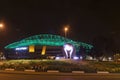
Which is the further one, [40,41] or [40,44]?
[40,41]

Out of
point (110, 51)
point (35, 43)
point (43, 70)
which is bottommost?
point (43, 70)

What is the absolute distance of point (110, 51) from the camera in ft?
312

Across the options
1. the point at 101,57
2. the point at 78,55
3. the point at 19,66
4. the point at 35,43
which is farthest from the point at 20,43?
the point at 19,66

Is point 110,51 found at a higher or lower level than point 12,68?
higher

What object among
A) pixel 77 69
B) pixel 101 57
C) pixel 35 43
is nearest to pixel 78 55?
pixel 101 57

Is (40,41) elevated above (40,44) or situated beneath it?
elevated above

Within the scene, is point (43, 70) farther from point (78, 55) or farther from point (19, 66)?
point (78, 55)

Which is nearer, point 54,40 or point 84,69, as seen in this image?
point 84,69

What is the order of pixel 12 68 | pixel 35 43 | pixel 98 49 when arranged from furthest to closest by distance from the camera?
pixel 35 43 < pixel 98 49 < pixel 12 68

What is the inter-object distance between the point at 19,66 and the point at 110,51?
177ft

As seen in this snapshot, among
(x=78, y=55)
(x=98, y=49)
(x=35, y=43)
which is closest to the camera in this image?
(x=98, y=49)

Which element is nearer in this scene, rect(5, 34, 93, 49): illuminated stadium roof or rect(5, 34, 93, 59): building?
rect(5, 34, 93, 59): building

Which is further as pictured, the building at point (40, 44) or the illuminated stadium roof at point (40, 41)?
the illuminated stadium roof at point (40, 41)

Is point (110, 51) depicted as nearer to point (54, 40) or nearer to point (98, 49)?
point (98, 49)
